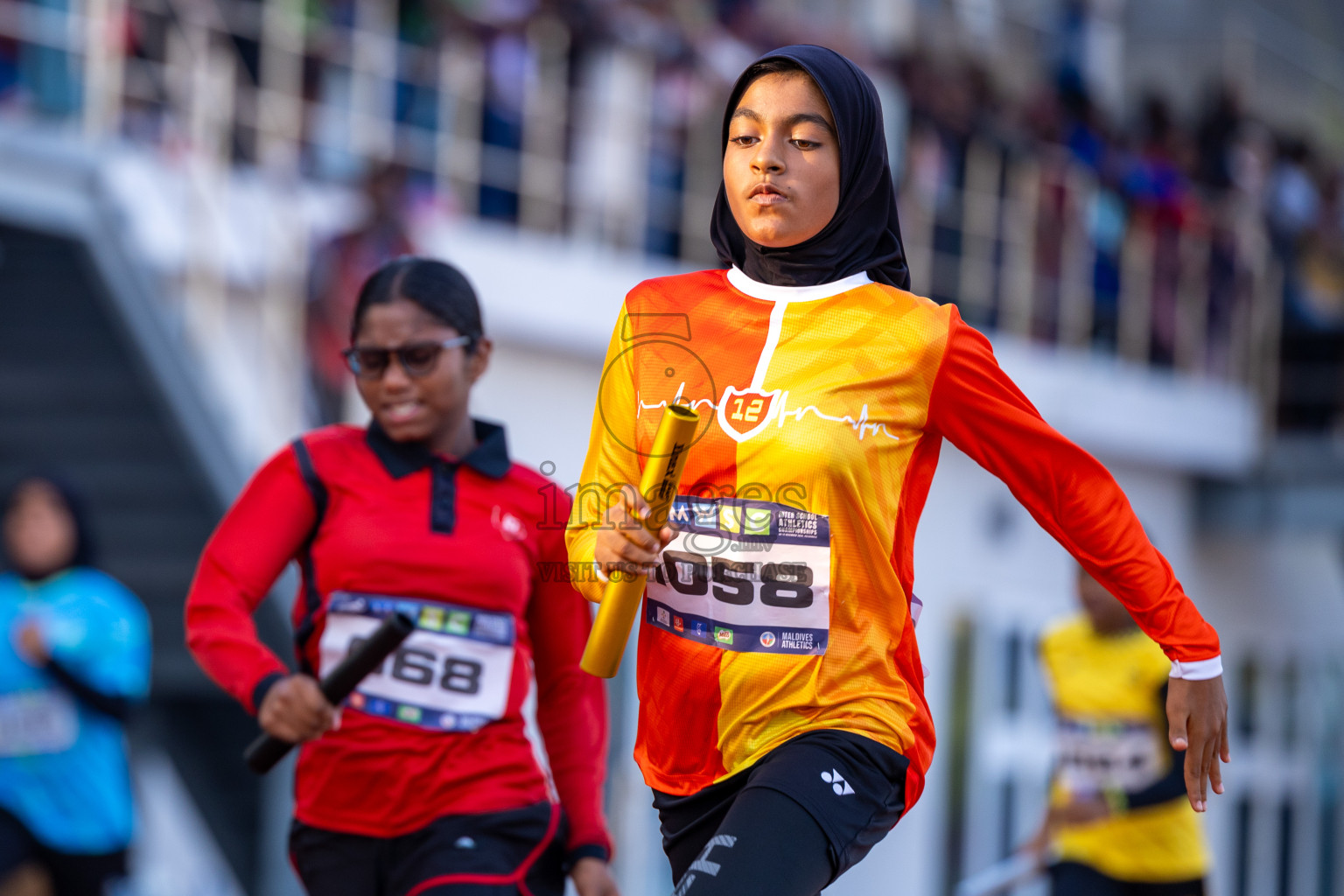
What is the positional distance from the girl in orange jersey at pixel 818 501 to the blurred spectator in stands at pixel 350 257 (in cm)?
602

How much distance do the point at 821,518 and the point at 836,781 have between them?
465mm

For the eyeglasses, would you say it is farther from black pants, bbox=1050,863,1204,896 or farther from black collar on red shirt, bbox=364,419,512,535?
black pants, bbox=1050,863,1204,896

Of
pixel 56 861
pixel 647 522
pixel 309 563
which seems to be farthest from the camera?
pixel 56 861

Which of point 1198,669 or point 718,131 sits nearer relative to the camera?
point 1198,669

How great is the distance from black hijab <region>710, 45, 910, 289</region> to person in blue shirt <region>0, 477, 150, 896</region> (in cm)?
350

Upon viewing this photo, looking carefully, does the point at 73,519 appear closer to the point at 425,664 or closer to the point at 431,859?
the point at 425,664

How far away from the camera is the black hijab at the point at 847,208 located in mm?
3377

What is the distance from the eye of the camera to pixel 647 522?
10.1 ft

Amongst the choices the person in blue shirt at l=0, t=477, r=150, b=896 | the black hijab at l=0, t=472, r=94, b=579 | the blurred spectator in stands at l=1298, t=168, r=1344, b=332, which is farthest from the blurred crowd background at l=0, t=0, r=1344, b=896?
the person in blue shirt at l=0, t=477, r=150, b=896

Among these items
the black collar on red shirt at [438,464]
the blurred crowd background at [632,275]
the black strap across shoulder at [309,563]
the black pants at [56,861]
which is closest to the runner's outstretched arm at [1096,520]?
the black collar on red shirt at [438,464]

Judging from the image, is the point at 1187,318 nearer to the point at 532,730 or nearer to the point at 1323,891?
the point at 1323,891

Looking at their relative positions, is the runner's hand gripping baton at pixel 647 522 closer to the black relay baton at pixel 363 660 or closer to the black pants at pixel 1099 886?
the black relay baton at pixel 363 660

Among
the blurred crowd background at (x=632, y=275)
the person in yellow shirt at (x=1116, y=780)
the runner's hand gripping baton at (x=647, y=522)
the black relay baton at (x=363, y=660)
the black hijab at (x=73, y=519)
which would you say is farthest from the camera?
the blurred crowd background at (x=632, y=275)

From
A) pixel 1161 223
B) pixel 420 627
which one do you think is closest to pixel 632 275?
pixel 1161 223
